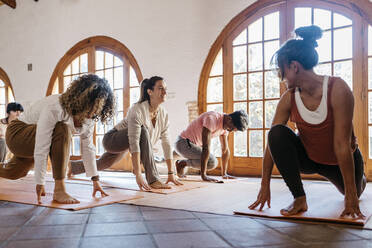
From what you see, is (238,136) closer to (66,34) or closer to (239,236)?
(239,236)

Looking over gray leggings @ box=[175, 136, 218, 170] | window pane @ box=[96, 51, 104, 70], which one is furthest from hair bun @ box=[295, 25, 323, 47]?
window pane @ box=[96, 51, 104, 70]

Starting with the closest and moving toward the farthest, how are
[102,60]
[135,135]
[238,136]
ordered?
[135,135] < [238,136] < [102,60]

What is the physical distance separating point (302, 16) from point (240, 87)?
110 cm

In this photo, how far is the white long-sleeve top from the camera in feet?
6.98

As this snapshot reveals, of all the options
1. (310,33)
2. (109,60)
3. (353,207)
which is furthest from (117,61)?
(353,207)

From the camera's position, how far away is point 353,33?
3.84 metres

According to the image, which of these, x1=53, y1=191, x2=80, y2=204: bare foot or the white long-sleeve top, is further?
x1=53, y1=191, x2=80, y2=204: bare foot

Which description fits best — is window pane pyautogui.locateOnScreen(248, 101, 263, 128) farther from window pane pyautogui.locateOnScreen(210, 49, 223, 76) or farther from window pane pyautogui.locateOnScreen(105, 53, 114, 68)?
window pane pyautogui.locateOnScreen(105, 53, 114, 68)

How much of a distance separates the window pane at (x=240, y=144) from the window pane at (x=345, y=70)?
1292 mm

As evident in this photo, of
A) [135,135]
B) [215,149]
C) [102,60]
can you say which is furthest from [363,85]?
[102,60]

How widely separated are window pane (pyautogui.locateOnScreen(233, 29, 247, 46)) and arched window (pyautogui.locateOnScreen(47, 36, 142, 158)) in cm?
154

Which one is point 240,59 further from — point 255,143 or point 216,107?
point 255,143

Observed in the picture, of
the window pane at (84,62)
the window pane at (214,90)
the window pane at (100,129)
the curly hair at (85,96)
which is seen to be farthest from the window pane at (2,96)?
the curly hair at (85,96)

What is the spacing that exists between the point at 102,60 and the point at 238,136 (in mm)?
2725
